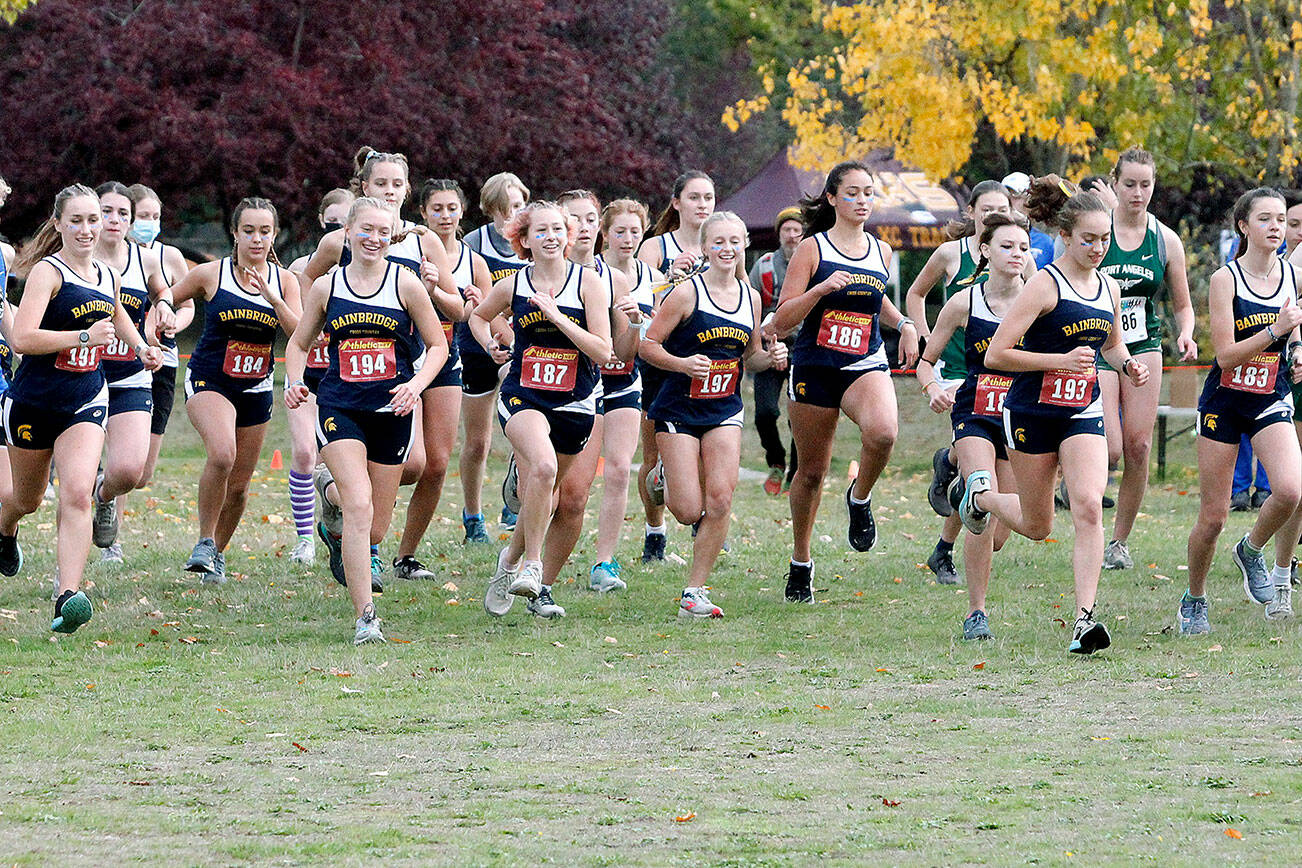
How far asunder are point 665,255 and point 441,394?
156 cm

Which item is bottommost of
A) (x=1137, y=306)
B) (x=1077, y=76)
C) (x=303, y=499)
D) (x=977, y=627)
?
(x=977, y=627)

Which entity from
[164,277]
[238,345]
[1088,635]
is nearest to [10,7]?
[164,277]

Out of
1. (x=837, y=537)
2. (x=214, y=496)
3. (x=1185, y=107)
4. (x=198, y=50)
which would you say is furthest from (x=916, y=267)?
(x=214, y=496)

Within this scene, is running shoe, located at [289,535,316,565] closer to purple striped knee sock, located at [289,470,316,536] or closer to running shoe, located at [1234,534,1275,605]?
purple striped knee sock, located at [289,470,316,536]

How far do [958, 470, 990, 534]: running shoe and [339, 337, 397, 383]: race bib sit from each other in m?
2.50

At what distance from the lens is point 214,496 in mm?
9961

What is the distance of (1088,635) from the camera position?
756cm

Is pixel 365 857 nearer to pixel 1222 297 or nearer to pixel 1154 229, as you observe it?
pixel 1222 297

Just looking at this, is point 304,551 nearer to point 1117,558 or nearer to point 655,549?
point 655,549

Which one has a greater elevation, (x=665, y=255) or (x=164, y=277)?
(x=665, y=255)

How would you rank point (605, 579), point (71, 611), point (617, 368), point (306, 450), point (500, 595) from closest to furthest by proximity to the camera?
point (71, 611)
point (500, 595)
point (617, 368)
point (605, 579)
point (306, 450)

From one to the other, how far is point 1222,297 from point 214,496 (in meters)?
5.07

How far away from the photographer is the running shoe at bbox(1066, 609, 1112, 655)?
7.54 m

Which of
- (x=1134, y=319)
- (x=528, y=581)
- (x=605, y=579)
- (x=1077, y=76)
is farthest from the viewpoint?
(x=1077, y=76)
